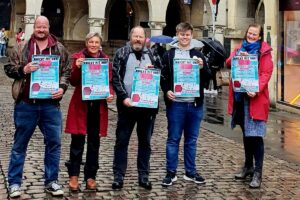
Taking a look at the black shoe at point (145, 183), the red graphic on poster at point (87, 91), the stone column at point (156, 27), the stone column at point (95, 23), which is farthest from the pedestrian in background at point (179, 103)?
the stone column at point (156, 27)

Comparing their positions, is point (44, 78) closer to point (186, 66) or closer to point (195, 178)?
point (186, 66)

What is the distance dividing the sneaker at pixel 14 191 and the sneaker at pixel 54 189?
359 mm

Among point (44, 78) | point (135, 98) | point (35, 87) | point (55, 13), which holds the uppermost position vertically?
point (55, 13)

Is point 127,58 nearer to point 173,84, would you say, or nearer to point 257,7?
point 173,84

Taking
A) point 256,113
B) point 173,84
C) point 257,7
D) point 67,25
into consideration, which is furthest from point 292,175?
point 67,25

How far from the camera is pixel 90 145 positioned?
6.37 meters

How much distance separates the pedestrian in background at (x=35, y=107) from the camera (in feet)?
19.3

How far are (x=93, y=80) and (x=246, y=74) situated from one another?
83.5 inches

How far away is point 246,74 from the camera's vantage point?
22.5 ft

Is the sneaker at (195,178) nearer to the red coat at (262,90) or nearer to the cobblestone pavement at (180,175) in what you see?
the cobblestone pavement at (180,175)

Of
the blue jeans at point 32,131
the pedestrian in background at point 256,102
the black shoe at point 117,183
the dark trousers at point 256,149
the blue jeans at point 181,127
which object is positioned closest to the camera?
A: the blue jeans at point 32,131

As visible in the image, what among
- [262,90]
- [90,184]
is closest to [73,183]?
[90,184]

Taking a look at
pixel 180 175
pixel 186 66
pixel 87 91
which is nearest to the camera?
pixel 87 91

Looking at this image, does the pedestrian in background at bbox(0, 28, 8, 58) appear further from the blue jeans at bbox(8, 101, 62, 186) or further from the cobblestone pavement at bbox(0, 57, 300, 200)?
the blue jeans at bbox(8, 101, 62, 186)
